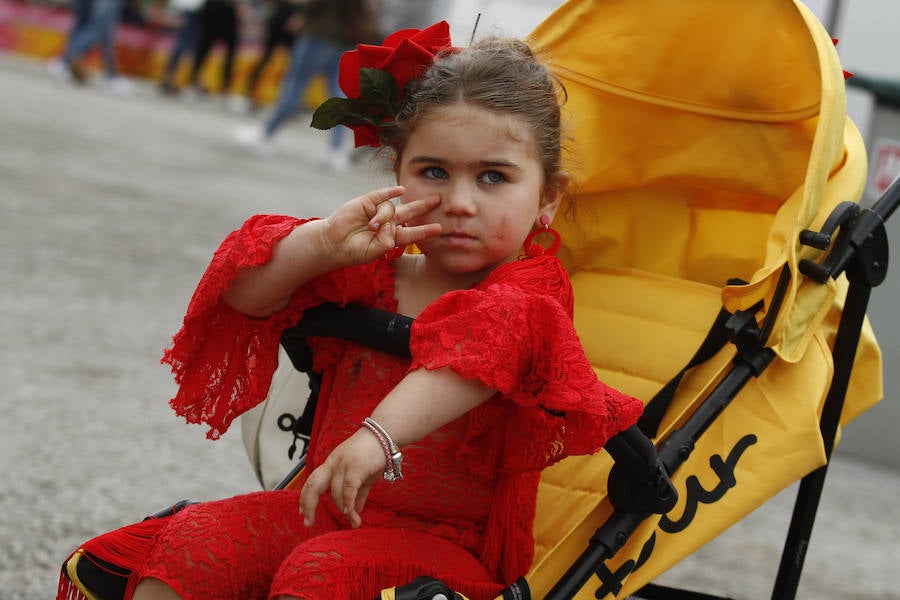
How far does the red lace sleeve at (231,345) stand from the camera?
73.5 inches

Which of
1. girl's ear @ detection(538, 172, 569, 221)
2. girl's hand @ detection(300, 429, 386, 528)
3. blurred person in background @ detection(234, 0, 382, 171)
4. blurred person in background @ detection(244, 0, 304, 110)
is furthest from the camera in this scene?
blurred person in background @ detection(244, 0, 304, 110)

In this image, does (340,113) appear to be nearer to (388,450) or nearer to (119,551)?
(388,450)

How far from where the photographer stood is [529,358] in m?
1.65

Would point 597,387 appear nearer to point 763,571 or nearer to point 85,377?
point 763,571

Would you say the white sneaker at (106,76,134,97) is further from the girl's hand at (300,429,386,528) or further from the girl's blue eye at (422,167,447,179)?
the girl's hand at (300,429,386,528)

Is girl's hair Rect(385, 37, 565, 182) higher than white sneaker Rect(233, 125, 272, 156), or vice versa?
girl's hair Rect(385, 37, 565, 182)

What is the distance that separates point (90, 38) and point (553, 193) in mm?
11200

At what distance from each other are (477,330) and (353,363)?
37 centimetres

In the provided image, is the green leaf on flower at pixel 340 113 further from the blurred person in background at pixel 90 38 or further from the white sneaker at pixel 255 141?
the blurred person in background at pixel 90 38

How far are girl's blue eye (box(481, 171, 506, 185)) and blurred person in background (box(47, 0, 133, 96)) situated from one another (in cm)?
1117

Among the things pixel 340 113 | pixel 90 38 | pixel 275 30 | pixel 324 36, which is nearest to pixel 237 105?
pixel 275 30

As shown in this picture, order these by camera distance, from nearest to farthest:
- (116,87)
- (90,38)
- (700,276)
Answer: (700,276)
(90,38)
(116,87)

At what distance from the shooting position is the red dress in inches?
63.6

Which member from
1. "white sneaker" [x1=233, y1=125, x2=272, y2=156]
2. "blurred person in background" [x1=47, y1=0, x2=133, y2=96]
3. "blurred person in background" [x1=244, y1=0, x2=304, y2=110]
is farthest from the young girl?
"blurred person in background" [x1=244, y1=0, x2=304, y2=110]
